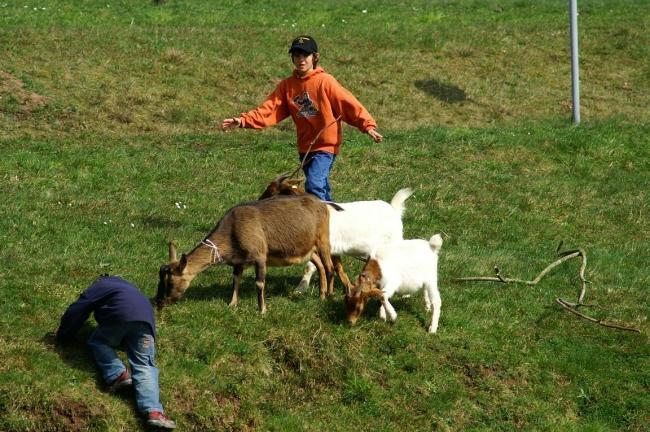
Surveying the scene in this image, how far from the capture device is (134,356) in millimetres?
9680

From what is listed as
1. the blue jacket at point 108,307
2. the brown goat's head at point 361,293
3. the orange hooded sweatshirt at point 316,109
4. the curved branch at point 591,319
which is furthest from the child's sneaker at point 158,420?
the curved branch at point 591,319

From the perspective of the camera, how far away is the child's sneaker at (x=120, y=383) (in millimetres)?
9602

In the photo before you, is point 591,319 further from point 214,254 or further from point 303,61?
point 303,61

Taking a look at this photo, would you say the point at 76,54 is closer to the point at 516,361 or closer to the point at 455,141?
the point at 455,141

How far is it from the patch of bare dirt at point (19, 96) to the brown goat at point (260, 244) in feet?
31.4

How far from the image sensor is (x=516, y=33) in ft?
91.4

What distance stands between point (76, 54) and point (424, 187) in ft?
30.6

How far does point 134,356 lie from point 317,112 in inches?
167

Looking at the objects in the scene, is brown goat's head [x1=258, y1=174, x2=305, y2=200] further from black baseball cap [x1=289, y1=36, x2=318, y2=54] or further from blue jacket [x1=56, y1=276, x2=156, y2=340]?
blue jacket [x1=56, y1=276, x2=156, y2=340]

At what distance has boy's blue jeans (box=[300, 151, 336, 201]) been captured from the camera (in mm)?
12594

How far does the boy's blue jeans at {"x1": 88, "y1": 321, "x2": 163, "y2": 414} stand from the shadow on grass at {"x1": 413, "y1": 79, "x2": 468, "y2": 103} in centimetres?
1490

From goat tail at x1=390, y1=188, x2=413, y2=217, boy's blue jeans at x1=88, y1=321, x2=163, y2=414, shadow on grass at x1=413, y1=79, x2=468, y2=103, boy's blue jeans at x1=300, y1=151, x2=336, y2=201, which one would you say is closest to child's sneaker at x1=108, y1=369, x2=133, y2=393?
boy's blue jeans at x1=88, y1=321, x2=163, y2=414

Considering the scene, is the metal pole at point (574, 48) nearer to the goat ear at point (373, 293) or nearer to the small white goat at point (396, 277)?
the small white goat at point (396, 277)

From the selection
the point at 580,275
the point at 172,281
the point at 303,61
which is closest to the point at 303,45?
the point at 303,61
